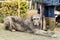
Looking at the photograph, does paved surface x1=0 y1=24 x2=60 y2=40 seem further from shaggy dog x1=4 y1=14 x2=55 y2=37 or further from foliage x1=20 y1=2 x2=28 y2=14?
foliage x1=20 y1=2 x2=28 y2=14

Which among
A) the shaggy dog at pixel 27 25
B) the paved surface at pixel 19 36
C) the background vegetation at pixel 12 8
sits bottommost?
the paved surface at pixel 19 36

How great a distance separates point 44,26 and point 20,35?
0.89m

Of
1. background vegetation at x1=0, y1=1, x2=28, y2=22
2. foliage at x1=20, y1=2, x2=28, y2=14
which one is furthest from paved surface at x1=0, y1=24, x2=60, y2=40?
foliage at x1=20, y1=2, x2=28, y2=14

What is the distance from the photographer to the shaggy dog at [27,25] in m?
4.91

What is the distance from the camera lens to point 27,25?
521cm

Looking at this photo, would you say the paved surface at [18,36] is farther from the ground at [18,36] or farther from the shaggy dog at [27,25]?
the shaggy dog at [27,25]

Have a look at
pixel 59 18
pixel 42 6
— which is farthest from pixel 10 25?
pixel 59 18

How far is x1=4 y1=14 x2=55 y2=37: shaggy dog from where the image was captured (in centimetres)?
491

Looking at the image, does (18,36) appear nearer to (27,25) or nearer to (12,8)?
(27,25)

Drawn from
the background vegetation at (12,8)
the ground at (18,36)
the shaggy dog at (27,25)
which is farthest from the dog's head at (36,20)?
the background vegetation at (12,8)

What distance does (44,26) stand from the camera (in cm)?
546

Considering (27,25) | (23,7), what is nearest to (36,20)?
(27,25)

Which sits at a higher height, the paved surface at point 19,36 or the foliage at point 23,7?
the foliage at point 23,7

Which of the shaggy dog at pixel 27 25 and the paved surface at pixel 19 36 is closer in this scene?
the paved surface at pixel 19 36
